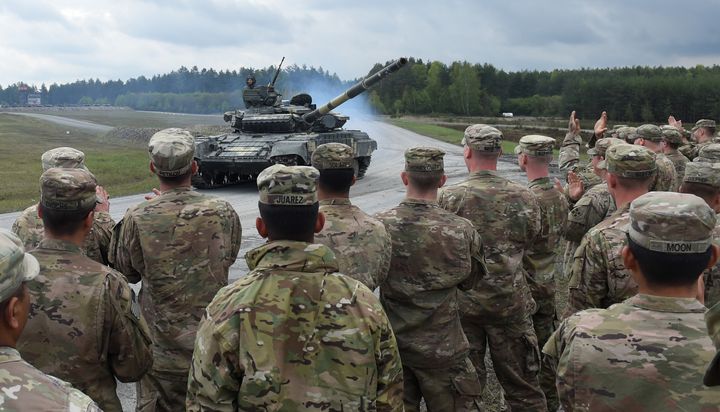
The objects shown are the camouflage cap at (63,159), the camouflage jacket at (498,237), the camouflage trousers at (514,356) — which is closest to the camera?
the camouflage jacket at (498,237)

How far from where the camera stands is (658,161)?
6777 millimetres

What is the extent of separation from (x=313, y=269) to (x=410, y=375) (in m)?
2.15

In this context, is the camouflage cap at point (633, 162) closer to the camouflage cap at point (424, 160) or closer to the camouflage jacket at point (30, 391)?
the camouflage cap at point (424, 160)

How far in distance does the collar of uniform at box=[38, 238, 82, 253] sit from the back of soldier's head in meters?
1.24

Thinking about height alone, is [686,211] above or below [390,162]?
above

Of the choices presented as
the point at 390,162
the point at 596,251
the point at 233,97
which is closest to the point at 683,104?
the point at 390,162

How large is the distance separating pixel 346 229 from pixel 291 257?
159 cm

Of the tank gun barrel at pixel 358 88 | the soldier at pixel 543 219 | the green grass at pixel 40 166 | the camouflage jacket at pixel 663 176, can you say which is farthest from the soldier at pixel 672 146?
the green grass at pixel 40 166

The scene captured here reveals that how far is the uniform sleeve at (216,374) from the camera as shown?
2447mm

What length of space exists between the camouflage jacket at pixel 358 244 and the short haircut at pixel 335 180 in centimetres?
14

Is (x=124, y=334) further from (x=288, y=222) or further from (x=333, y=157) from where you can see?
(x=333, y=157)

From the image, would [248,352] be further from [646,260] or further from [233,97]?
[233,97]

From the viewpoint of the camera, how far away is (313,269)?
2531 millimetres

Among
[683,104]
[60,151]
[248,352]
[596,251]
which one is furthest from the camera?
[683,104]
